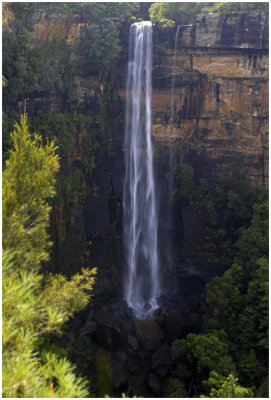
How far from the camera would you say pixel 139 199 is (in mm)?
16062

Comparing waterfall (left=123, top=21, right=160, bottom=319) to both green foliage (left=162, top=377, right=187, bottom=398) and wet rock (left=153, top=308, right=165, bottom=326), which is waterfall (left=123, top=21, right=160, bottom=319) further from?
green foliage (left=162, top=377, right=187, bottom=398)

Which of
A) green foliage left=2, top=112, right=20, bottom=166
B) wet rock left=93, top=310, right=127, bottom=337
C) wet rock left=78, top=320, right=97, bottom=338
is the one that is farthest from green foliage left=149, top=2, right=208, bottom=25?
wet rock left=78, top=320, right=97, bottom=338

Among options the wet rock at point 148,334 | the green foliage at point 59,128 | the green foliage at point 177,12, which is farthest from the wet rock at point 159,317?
the green foliage at point 177,12

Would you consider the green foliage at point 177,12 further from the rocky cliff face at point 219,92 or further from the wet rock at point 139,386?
the wet rock at point 139,386

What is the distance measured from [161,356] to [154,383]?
4.14 ft

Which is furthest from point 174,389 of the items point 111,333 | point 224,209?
point 224,209

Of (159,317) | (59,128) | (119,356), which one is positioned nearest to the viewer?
(119,356)

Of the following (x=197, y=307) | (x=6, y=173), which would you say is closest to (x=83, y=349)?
(x=197, y=307)

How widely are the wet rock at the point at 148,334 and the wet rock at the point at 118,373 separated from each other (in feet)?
4.25

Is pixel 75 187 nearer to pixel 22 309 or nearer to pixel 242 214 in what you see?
pixel 242 214

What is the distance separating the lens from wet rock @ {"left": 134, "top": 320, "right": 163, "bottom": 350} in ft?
41.1

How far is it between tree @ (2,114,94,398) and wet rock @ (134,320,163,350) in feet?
24.4

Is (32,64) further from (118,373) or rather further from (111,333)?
(118,373)

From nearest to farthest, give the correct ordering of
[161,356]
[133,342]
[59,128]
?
[161,356], [133,342], [59,128]
